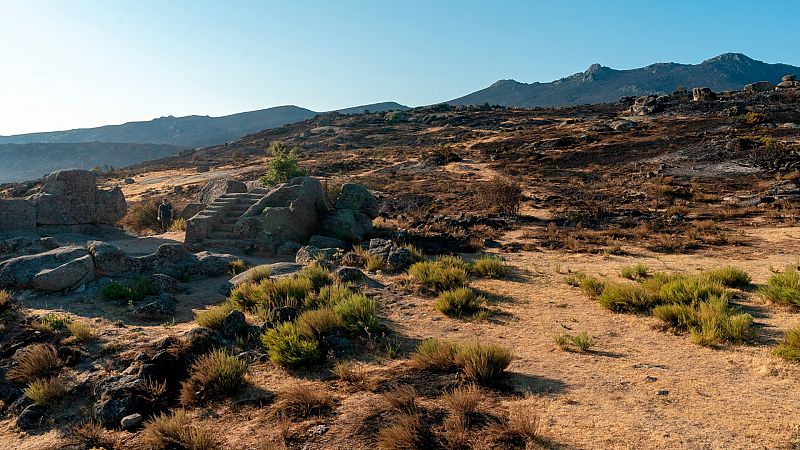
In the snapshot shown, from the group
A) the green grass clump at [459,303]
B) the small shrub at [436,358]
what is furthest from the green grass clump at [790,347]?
the green grass clump at [459,303]

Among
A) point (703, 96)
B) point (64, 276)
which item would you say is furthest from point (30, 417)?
point (703, 96)

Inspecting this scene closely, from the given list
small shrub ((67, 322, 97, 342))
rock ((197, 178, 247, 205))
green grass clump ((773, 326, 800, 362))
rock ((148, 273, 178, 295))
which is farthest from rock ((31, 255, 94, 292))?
green grass clump ((773, 326, 800, 362))

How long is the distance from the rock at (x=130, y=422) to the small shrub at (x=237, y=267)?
23.4ft

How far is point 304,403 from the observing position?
5664 mm

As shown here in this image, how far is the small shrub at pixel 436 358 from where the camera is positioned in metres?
6.37

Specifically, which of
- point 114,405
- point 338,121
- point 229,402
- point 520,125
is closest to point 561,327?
point 229,402

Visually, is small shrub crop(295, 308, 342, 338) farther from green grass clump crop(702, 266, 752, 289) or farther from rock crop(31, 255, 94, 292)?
green grass clump crop(702, 266, 752, 289)

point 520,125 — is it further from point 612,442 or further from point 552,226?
point 612,442

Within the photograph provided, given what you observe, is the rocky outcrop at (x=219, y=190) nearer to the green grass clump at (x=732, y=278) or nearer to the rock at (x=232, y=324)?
the rock at (x=232, y=324)

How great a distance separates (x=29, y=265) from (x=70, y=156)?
177 m

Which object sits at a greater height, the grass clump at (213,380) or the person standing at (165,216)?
the person standing at (165,216)

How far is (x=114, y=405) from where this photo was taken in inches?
232

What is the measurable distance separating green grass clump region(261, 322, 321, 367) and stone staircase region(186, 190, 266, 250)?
876 cm

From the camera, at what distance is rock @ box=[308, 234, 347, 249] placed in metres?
15.0
